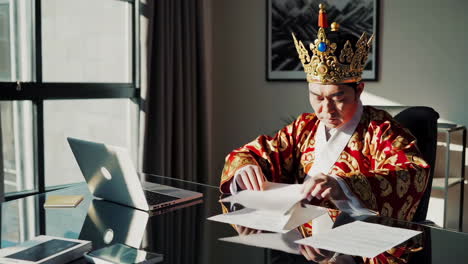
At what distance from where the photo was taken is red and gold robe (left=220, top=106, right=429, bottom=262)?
6.08ft

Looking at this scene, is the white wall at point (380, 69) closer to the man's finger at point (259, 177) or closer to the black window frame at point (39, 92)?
the black window frame at point (39, 92)

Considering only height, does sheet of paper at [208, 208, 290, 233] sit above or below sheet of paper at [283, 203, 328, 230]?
below

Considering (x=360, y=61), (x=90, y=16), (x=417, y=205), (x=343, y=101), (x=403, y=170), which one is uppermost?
(x=90, y=16)

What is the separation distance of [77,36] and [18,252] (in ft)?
8.60

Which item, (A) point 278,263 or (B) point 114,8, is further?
(B) point 114,8

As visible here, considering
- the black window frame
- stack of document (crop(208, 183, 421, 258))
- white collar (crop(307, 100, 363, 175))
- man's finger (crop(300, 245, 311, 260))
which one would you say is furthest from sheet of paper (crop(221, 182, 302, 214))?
the black window frame

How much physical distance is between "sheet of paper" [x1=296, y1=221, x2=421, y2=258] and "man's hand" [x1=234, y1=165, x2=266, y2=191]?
46 cm

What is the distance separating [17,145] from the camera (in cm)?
334

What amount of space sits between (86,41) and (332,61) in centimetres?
218

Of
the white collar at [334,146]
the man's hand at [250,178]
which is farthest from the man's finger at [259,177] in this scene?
the white collar at [334,146]

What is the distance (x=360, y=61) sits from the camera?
2164 mm

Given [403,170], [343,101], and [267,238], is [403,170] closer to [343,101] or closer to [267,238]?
[343,101]

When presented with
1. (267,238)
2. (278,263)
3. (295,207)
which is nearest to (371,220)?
(295,207)

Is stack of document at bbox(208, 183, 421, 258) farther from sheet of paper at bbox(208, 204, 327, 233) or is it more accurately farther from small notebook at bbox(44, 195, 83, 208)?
small notebook at bbox(44, 195, 83, 208)
